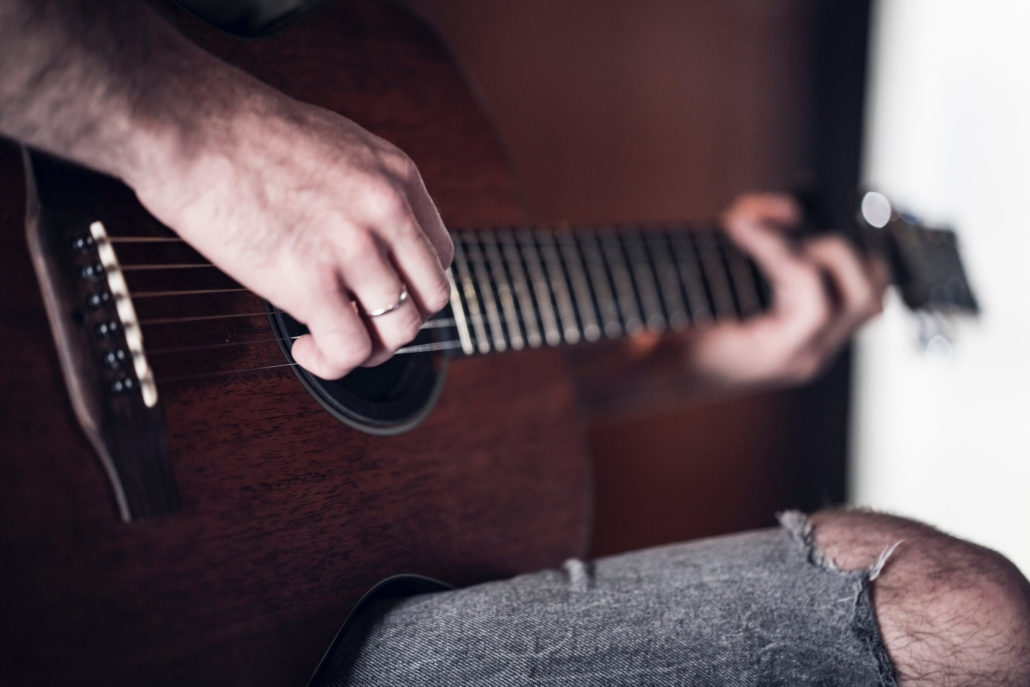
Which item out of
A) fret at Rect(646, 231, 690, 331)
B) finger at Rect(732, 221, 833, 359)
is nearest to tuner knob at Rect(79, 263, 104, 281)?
fret at Rect(646, 231, 690, 331)

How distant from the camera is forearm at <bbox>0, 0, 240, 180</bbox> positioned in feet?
1.30

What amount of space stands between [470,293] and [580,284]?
9.0 inches

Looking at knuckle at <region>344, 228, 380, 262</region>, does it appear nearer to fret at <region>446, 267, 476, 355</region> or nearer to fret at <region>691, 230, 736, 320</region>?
fret at <region>446, 267, 476, 355</region>

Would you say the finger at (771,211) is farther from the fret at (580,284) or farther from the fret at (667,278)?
the fret at (580,284)

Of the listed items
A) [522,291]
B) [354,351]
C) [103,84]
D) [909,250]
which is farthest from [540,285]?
[909,250]

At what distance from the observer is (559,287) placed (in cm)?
85

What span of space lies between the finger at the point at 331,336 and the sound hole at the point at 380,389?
0.03 m

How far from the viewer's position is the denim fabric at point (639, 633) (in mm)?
482

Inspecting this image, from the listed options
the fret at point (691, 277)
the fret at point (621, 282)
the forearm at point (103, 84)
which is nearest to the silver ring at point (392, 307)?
the forearm at point (103, 84)

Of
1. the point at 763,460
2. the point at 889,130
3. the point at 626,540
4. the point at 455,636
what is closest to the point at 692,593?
the point at 455,636

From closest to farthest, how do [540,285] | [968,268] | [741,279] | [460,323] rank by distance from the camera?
1. [460,323]
2. [540,285]
3. [741,279]
4. [968,268]

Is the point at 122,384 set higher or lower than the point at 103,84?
lower

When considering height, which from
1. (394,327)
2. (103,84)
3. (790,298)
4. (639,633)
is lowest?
(639,633)

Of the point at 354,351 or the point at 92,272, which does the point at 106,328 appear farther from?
the point at 354,351
